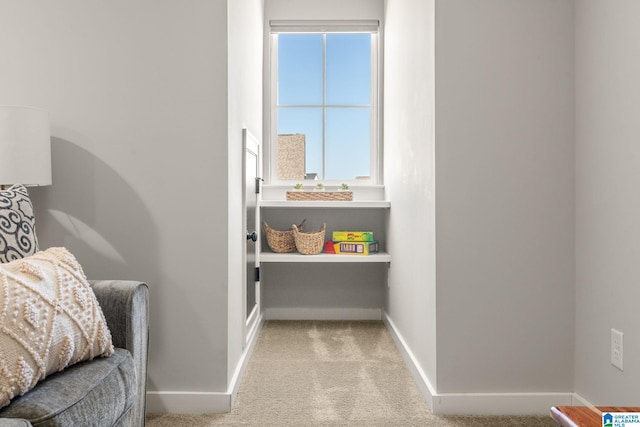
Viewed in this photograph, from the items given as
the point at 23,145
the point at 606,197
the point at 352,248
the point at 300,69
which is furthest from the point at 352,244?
the point at 23,145

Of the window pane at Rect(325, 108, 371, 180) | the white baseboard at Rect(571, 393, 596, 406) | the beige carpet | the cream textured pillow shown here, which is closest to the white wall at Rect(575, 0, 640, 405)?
the white baseboard at Rect(571, 393, 596, 406)

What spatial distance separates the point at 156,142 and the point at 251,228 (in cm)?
100

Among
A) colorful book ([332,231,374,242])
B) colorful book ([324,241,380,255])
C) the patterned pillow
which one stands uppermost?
the patterned pillow

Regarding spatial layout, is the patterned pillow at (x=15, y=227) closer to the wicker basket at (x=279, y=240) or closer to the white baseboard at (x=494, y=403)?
the white baseboard at (x=494, y=403)

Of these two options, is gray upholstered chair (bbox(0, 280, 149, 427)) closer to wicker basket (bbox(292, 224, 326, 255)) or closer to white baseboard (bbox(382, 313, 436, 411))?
white baseboard (bbox(382, 313, 436, 411))

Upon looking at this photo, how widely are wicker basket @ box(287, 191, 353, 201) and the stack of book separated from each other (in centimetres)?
26

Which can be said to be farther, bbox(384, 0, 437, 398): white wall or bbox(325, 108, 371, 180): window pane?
bbox(325, 108, 371, 180): window pane

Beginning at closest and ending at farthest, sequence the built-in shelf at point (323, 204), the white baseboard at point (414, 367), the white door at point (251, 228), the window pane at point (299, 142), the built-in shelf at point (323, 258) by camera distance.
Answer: the white baseboard at point (414, 367) → the white door at point (251, 228) → the built-in shelf at point (323, 258) → the built-in shelf at point (323, 204) → the window pane at point (299, 142)

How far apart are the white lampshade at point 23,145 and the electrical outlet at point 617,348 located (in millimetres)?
2212

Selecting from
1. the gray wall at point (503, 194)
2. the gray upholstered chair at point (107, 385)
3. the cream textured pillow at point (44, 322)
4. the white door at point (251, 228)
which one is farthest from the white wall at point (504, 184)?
the cream textured pillow at point (44, 322)

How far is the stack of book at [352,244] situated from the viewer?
3539mm

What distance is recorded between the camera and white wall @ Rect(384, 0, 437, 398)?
85.6 inches

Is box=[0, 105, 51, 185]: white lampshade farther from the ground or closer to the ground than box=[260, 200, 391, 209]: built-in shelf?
farther from the ground

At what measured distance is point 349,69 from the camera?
3.91m
